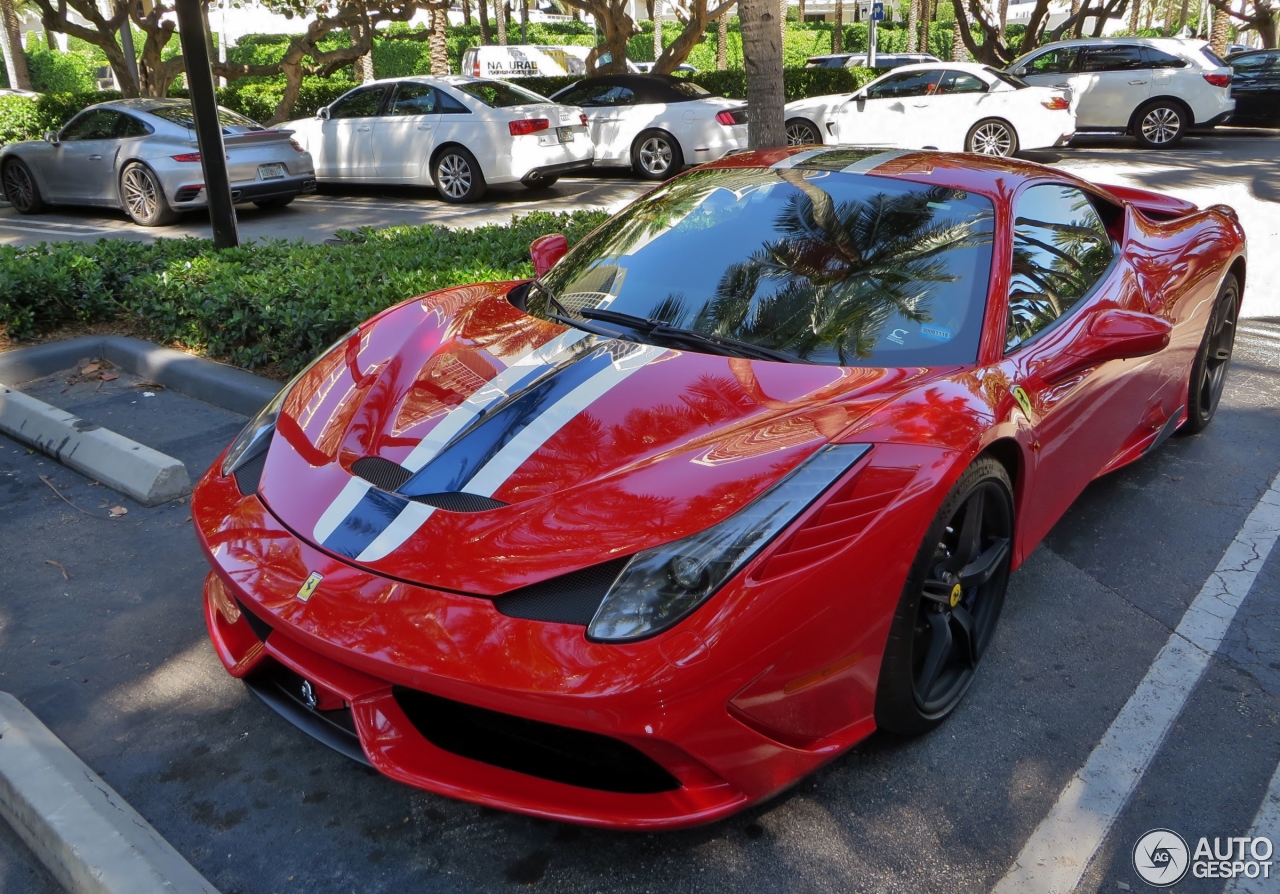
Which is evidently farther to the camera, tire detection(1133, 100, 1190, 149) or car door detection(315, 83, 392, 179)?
tire detection(1133, 100, 1190, 149)

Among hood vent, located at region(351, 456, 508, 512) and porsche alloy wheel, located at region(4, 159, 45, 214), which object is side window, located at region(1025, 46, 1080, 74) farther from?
hood vent, located at region(351, 456, 508, 512)

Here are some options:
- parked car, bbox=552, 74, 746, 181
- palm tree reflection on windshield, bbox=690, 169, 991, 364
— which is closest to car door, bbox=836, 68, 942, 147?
parked car, bbox=552, 74, 746, 181

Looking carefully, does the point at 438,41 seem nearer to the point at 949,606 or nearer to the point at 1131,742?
the point at 949,606

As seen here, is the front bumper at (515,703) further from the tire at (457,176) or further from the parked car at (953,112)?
the parked car at (953,112)

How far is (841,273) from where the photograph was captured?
3.10 m

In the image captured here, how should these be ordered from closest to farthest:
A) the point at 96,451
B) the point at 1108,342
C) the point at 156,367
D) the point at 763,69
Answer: the point at 1108,342
the point at 96,451
the point at 156,367
the point at 763,69

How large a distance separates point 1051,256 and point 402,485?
223 cm

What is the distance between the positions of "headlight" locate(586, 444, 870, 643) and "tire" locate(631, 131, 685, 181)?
36.9ft

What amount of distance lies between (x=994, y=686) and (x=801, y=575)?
3.73ft

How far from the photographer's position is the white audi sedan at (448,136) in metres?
11.3

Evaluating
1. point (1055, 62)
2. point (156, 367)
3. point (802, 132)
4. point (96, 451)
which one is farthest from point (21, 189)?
point (1055, 62)

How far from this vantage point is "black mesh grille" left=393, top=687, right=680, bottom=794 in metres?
2.12

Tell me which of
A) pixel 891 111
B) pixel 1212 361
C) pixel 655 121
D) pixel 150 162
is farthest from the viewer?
pixel 891 111

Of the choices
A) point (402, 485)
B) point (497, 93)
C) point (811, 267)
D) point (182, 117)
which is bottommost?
point (402, 485)
